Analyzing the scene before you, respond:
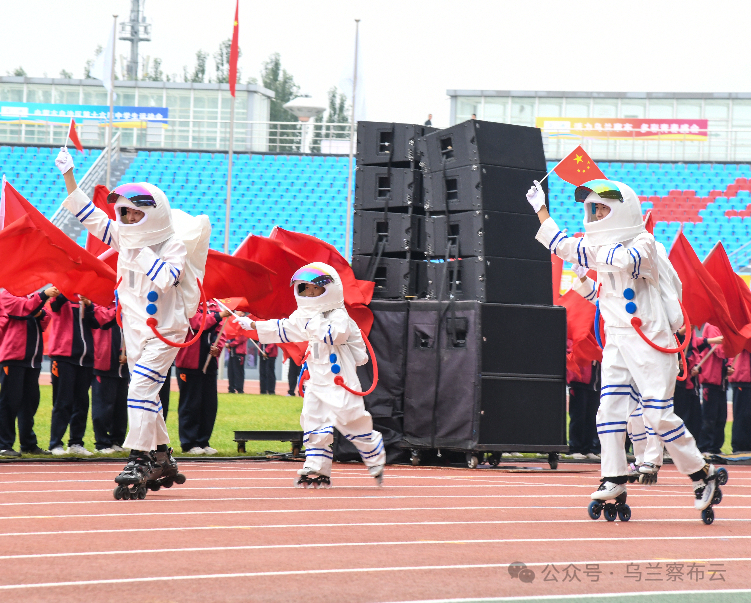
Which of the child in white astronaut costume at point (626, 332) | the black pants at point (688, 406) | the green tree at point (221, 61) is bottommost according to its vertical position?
the black pants at point (688, 406)

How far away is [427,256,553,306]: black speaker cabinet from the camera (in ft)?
36.5

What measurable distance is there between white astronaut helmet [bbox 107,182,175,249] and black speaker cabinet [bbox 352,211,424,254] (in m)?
4.09

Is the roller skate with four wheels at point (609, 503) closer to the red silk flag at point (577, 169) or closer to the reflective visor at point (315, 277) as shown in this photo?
the reflective visor at point (315, 277)

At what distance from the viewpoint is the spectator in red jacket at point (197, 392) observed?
40.6 ft

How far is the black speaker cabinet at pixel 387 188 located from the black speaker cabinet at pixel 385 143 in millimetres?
112

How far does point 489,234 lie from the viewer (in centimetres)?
1109

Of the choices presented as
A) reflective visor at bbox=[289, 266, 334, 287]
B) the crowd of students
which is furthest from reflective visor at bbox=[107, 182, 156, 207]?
the crowd of students

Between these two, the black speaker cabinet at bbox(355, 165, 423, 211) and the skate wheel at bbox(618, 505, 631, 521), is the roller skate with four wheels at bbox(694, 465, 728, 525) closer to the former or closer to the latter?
the skate wheel at bbox(618, 505, 631, 521)

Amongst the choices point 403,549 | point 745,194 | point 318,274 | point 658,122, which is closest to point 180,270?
point 318,274

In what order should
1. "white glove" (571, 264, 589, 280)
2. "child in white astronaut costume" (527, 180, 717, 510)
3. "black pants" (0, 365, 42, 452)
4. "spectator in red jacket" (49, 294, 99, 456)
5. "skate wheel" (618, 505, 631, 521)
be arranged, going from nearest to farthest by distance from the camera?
1. "child in white astronaut costume" (527, 180, 717, 510)
2. "skate wheel" (618, 505, 631, 521)
3. "white glove" (571, 264, 589, 280)
4. "black pants" (0, 365, 42, 452)
5. "spectator in red jacket" (49, 294, 99, 456)

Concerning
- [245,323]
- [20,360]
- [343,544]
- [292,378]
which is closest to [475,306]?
[245,323]

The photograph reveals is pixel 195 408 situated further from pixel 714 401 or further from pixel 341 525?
pixel 714 401

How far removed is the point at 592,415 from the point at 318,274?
5637 mm

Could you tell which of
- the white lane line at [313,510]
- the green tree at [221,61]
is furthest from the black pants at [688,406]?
the green tree at [221,61]
